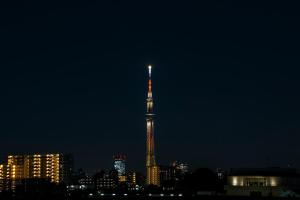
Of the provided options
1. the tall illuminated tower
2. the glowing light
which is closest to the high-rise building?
the tall illuminated tower

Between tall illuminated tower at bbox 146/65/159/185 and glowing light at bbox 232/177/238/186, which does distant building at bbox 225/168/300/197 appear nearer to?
glowing light at bbox 232/177/238/186

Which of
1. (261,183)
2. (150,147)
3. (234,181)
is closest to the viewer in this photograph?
(261,183)

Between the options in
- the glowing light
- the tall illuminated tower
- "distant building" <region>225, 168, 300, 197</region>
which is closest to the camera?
"distant building" <region>225, 168, 300, 197</region>

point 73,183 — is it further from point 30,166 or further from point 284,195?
point 284,195

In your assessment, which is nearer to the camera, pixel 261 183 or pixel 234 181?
pixel 261 183

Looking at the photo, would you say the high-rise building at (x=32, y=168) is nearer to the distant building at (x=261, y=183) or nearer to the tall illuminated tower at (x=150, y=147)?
the tall illuminated tower at (x=150, y=147)

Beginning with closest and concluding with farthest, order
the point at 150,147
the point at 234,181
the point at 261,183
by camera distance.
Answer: the point at 261,183 < the point at 234,181 < the point at 150,147

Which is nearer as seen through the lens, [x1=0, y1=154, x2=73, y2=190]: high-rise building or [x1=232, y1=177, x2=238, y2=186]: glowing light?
[x1=232, y1=177, x2=238, y2=186]: glowing light

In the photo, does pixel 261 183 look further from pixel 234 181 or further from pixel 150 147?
pixel 150 147

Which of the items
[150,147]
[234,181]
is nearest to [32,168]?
[150,147]

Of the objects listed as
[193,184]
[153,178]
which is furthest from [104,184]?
[193,184]
